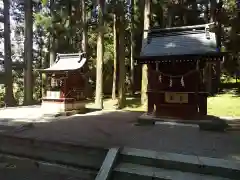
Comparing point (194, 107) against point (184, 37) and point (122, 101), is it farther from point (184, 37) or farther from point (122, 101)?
point (122, 101)

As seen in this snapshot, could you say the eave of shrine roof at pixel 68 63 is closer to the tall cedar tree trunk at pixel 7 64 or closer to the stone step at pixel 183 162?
the tall cedar tree trunk at pixel 7 64

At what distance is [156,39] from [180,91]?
99.7 inches

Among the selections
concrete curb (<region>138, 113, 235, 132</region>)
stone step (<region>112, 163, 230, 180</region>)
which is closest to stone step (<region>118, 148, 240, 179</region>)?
stone step (<region>112, 163, 230, 180</region>)

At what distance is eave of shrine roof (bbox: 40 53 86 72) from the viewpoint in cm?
1354

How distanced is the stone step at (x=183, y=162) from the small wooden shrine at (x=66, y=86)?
26.0 ft

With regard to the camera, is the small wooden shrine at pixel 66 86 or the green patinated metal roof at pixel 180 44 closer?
the green patinated metal roof at pixel 180 44

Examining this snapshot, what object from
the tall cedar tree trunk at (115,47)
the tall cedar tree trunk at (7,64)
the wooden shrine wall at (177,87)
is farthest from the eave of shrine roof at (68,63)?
the tall cedar tree trunk at (7,64)

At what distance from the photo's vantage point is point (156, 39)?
10820 mm

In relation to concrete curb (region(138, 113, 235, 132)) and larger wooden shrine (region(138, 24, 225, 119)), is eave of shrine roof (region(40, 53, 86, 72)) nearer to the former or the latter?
larger wooden shrine (region(138, 24, 225, 119))

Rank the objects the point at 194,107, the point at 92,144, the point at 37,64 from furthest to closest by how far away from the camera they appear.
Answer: the point at 37,64
the point at 194,107
the point at 92,144

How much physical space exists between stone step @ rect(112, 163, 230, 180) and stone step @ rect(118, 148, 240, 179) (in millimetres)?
105

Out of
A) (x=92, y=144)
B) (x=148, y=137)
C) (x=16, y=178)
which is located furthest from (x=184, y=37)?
(x=16, y=178)

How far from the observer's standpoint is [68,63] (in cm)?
1454

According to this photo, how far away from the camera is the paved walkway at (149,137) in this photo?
652cm
